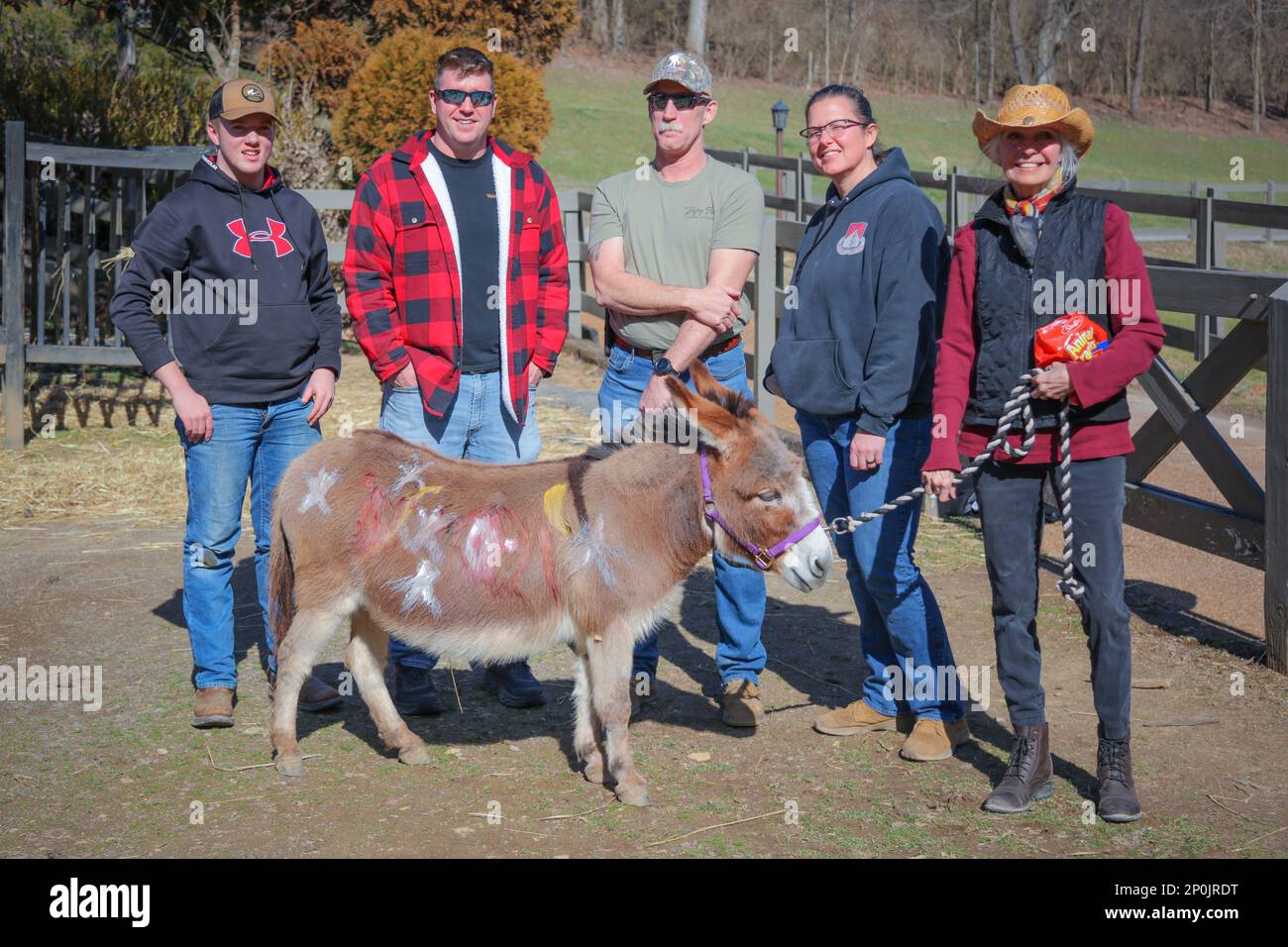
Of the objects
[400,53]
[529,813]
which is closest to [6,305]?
[400,53]

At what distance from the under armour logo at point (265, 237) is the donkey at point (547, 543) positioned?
1.04 meters

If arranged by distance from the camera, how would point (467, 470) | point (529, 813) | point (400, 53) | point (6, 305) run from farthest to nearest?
point (400, 53) → point (6, 305) → point (467, 470) → point (529, 813)

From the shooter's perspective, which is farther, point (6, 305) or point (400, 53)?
point (400, 53)

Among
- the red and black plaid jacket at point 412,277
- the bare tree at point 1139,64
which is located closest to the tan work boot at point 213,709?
the red and black plaid jacket at point 412,277

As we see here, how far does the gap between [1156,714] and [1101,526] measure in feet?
5.72

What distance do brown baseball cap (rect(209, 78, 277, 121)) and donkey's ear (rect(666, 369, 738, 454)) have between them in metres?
2.23

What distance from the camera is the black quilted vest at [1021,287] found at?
4305mm

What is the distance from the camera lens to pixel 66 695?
5.80 meters

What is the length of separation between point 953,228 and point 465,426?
33.2ft

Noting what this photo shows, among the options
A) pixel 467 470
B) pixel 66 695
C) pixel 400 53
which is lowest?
pixel 66 695

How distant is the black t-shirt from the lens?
5566mm

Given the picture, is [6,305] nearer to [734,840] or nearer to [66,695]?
[66,695]

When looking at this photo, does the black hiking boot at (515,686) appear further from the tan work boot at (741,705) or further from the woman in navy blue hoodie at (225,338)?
the woman in navy blue hoodie at (225,338)

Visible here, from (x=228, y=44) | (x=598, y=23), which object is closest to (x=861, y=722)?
(x=228, y=44)
